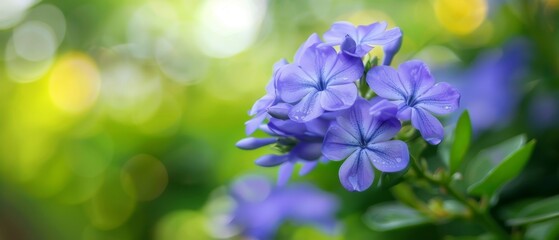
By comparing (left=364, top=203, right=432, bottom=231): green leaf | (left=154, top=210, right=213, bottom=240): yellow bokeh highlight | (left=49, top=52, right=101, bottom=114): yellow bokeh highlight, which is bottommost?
(left=154, top=210, right=213, bottom=240): yellow bokeh highlight

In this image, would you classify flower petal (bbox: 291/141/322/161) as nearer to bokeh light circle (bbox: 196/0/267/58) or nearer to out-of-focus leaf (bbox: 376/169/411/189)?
out-of-focus leaf (bbox: 376/169/411/189)

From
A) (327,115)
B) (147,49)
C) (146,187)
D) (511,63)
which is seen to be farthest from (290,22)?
(327,115)

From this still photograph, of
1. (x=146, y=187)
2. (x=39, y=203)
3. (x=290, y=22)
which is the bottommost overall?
(x=39, y=203)

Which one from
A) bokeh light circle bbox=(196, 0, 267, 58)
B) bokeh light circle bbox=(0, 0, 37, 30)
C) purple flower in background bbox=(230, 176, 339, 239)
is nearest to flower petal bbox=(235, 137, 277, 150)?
purple flower in background bbox=(230, 176, 339, 239)

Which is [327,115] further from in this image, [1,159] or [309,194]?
[1,159]

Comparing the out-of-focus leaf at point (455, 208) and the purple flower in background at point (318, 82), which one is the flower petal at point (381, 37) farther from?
the out-of-focus leaf at point (455, 208)

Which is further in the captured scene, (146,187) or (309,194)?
(146,187)

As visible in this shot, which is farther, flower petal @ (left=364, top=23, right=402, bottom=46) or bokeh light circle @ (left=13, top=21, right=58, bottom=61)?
bokeh light circle @ (left=13, top=21, right=58, bottom=61)
